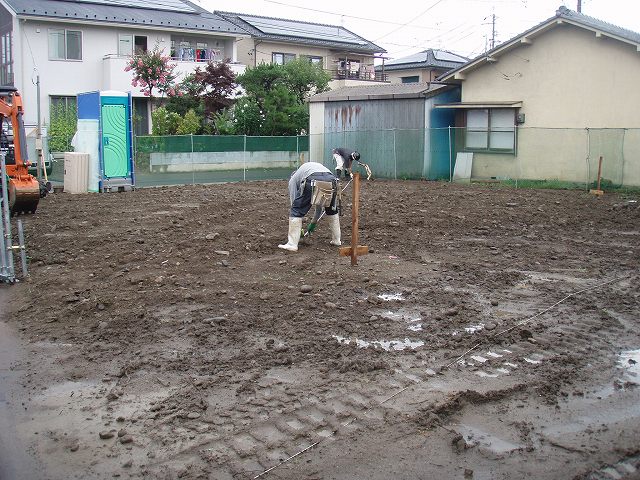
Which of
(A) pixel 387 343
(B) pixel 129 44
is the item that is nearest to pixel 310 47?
(B) pixel 129 44

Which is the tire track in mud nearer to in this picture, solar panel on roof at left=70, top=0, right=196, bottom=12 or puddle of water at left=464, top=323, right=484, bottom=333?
puddle of water at left=464, top=323, right=484, bottom=333

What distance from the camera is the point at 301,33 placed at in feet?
147

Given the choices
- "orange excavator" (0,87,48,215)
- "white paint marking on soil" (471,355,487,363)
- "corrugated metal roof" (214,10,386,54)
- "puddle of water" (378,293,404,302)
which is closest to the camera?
"white paint marking on soil" (471,355,487,363)

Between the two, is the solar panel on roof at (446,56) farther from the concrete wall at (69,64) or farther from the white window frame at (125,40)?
the white window frame at (125,40)

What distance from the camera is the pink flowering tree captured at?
31656mm

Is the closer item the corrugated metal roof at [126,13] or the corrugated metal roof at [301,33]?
the corrugated metal roof at [126,13]

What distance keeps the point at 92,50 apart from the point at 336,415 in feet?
105

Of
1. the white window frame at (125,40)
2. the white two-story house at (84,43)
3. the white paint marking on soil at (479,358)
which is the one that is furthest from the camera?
the white window frame at (125,40)

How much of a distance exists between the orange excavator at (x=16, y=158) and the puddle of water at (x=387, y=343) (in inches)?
409

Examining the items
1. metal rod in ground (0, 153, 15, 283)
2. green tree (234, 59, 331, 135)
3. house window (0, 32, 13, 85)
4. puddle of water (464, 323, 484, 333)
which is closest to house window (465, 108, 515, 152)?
green tree (234, 59, 331, 135)

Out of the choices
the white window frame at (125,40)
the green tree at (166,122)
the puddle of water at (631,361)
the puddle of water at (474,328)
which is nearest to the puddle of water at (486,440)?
the puddle of water at (631,361)

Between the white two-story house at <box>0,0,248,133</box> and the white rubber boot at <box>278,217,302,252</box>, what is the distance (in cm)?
2352

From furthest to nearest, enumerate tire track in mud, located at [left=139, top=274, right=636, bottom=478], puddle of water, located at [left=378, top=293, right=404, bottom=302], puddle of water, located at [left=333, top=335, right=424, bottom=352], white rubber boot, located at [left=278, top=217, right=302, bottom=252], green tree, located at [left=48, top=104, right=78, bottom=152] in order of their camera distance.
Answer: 1. green tree, located at [left=48, top=104, right=78, bottom=152]
2. white rubber boot, located at [left=278, top=217, right=302, bottom=252]
3. puddle of water, located at [left=378, top=293, right=404, bottom=302]
4. puddle of water, located at [left=333, top=335, right=424, bottom=352]
5. tire track in mud, located at [left=139, top=274, right=636, bottom=478]

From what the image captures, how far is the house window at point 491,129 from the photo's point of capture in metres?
24.5
